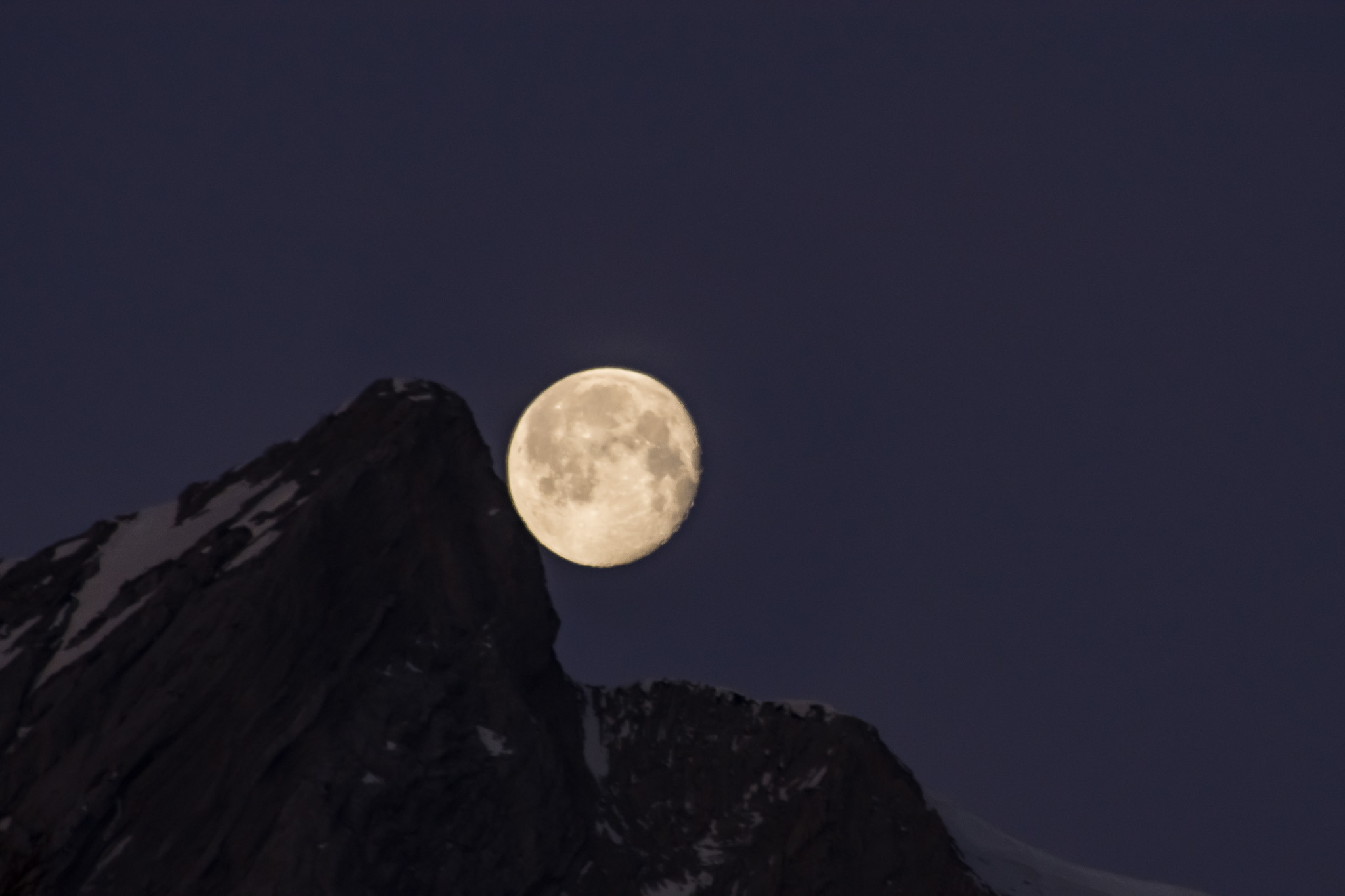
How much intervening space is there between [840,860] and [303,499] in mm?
34479

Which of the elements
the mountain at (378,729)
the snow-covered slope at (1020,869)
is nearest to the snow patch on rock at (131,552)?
the mountain at (378,729)

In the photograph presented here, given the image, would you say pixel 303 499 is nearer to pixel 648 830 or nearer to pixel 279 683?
pixel 279 683

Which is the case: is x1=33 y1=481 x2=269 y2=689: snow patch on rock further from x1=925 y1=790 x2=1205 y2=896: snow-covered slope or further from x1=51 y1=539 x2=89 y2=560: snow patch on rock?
x1=925 y1=790 x2=1205 y2=896: snow-covered slope

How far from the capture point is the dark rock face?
213 ft

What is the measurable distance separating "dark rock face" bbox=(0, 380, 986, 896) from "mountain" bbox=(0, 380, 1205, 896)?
13 centimetres

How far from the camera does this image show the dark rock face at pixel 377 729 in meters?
65.1

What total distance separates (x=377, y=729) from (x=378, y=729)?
0.08m

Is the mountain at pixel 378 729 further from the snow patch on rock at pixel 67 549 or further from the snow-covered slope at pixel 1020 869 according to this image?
the snow-covered slope at pixel 1020 869

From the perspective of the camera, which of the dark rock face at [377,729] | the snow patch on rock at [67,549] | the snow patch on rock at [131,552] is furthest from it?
the snow patch on rock at [67,549]

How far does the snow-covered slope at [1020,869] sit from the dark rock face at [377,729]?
5218 mm

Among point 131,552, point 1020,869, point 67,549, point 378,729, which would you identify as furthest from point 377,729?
point 1020,869

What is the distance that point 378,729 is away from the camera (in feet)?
229

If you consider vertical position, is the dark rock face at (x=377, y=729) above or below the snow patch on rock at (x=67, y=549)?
below

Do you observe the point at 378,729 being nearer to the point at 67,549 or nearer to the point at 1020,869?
the point at 67,549
